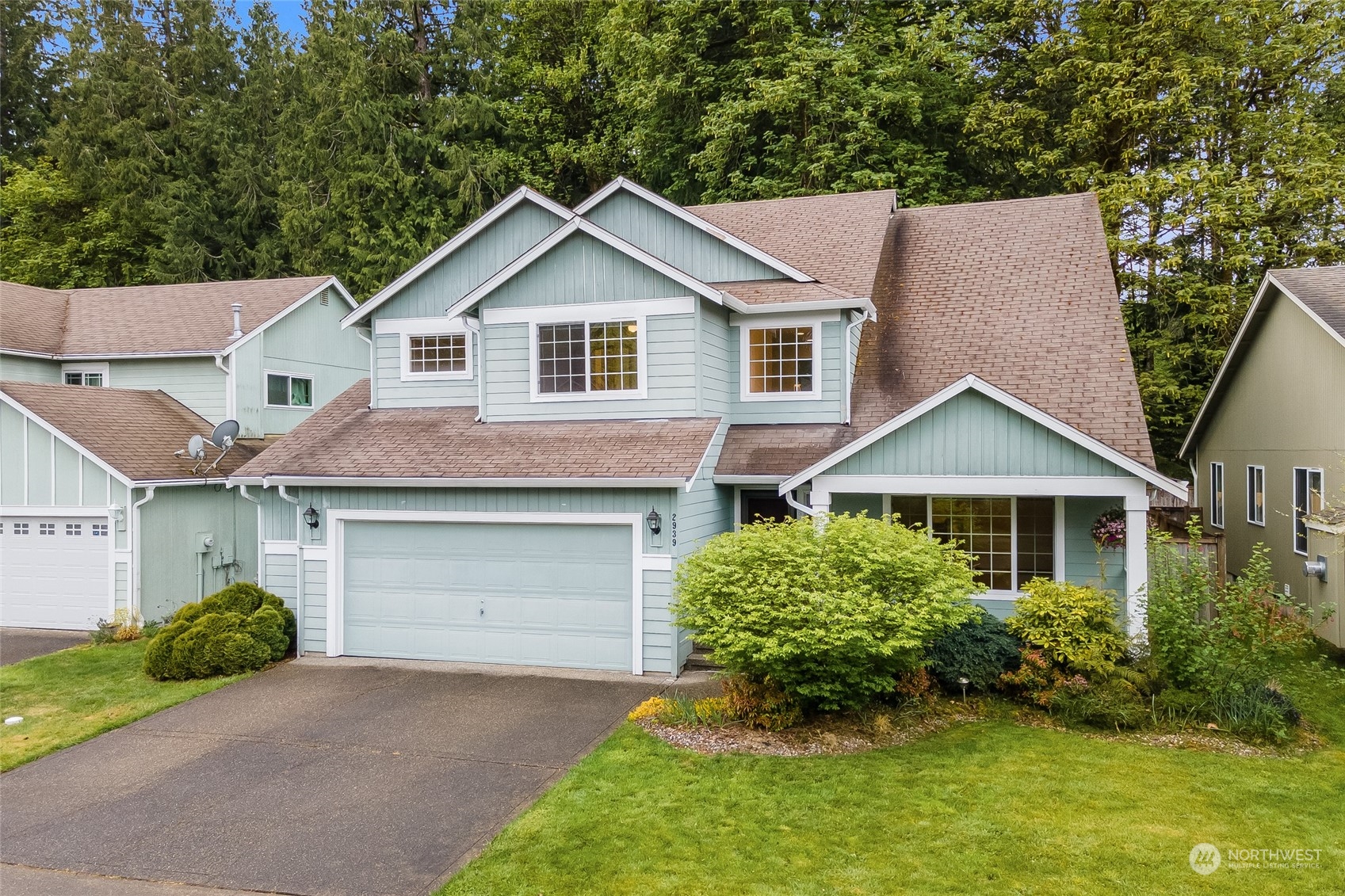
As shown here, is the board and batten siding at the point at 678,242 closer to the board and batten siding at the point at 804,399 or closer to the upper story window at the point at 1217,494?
the board and batten siding at the point at 804,399

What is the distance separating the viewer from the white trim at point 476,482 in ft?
35.8

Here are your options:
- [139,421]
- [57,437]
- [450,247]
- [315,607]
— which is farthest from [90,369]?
[315,607]

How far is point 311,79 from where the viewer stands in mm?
28516

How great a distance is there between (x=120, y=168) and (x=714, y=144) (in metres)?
22.5

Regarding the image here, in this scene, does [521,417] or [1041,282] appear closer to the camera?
[521,417]

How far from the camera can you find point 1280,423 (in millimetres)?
14477

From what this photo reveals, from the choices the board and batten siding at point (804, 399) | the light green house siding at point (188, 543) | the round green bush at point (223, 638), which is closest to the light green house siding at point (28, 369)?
the light green house siding at point (188, 543)

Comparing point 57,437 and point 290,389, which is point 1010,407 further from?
point 290,389

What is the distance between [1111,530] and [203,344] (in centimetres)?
1805

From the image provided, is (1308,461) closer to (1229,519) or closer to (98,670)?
(1229,519)

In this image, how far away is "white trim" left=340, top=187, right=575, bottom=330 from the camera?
13.9 metres

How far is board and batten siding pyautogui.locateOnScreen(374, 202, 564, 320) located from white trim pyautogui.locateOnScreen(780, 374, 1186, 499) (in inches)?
245

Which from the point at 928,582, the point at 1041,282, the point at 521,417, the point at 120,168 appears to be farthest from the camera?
the point at 120,168

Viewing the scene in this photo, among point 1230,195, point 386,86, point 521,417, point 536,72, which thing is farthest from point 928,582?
point 386,86
